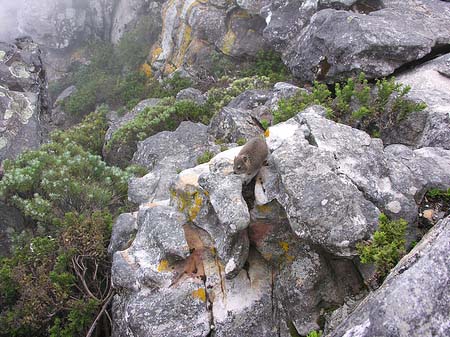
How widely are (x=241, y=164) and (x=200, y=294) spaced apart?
6.69ft

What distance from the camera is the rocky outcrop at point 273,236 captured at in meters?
5.54

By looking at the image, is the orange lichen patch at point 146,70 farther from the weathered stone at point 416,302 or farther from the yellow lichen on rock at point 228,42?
the weathered stone at point 416,302

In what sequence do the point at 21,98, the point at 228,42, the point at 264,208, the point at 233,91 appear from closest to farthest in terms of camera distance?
1. the point at 264,208
2. the point at 21,98
3. the point at 233,91
4. the point at 228,42

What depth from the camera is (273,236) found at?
242 inches

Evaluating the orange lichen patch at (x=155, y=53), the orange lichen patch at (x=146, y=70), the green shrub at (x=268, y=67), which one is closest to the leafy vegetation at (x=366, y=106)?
the green shrub at (x=268, y=67)

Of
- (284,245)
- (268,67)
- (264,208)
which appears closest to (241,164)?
(264,208)

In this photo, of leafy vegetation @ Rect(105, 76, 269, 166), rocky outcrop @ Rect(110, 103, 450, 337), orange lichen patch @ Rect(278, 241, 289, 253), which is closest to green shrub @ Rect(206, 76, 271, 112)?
leafy vegetation @ Rect(105, 76, 269, 166)

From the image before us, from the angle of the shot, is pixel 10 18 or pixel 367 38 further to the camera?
pixel 10 18

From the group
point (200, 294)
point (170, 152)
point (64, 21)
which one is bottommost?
point (64, 21)

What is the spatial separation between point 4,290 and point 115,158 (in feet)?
18.9

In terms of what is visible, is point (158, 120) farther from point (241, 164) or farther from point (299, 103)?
point (241, 164)

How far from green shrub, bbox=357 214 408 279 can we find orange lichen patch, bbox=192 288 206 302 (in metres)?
2.41

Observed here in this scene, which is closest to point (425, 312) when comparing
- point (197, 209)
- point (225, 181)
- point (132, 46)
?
point (225, 181)

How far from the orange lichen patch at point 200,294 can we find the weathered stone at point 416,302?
2.83 m
